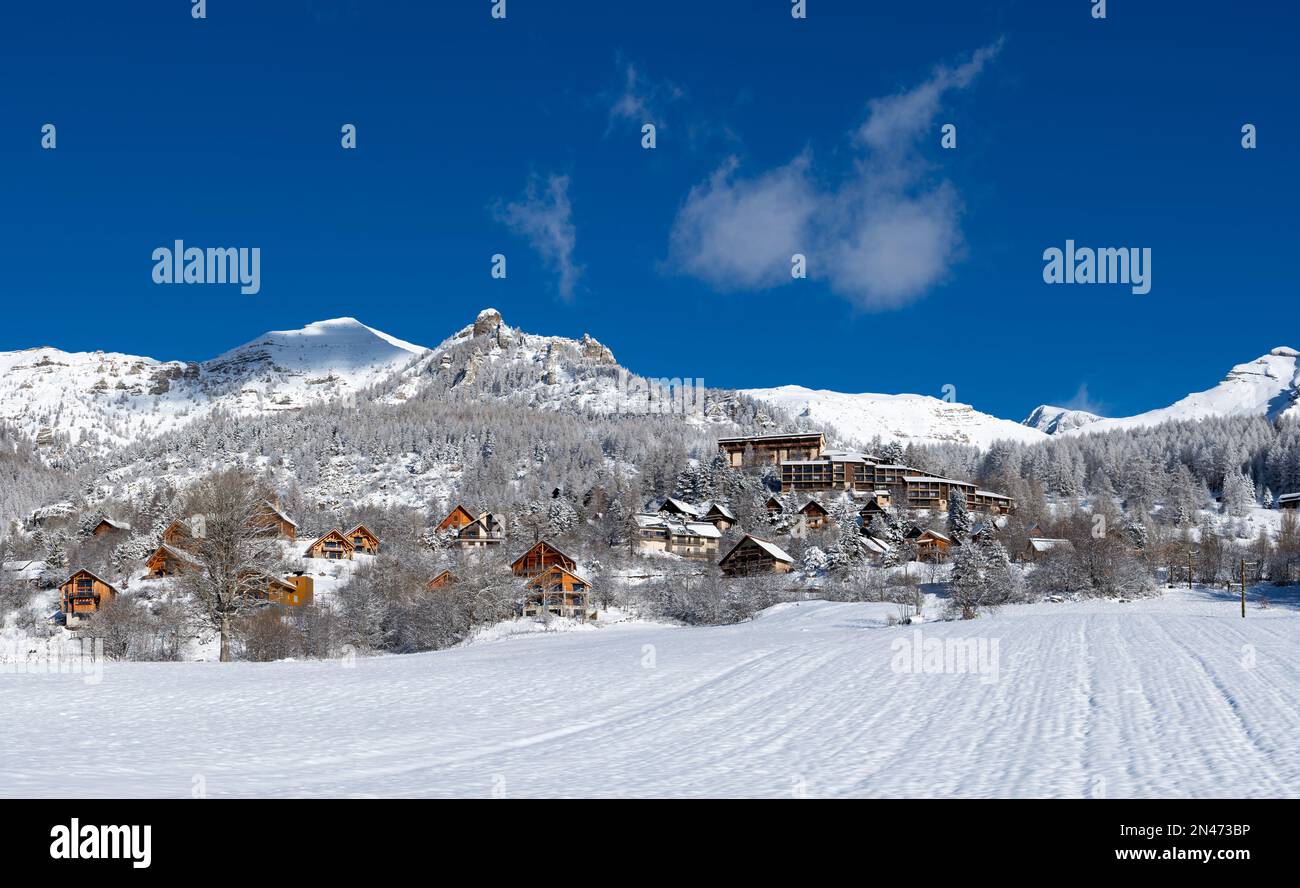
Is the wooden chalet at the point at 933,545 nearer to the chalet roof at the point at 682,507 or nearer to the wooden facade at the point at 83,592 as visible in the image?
the chalet roof at the point at 682,507

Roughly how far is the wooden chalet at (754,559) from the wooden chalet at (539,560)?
17.4 m

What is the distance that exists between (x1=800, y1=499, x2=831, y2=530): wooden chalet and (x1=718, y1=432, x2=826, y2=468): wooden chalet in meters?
36.6

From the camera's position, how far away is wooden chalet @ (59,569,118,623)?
2785 inches

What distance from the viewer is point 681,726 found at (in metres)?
18.0

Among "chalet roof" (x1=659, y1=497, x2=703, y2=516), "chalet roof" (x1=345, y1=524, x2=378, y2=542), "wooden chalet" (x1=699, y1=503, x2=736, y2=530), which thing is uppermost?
"chalet roof" (x1=659, y1=497, x2=703, y2=516)

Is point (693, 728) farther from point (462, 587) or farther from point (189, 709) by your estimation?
point (462, 587)

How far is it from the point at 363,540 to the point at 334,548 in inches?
289

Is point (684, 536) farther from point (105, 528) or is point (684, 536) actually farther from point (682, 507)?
point (105, 528)

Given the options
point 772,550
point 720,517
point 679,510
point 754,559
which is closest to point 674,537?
point 679,510

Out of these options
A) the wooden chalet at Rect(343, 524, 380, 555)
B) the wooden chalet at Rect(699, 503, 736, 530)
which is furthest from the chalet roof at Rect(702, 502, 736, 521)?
the wooden chalet at Rect(343, 524, 380, 555)

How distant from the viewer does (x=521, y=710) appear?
20.4 metres

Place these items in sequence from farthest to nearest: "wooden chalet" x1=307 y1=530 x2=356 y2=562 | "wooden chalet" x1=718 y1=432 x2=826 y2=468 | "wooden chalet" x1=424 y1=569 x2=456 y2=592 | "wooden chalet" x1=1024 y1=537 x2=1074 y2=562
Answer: "wooden chalet" x1=718 y1=432 x2=826 y2=468 < "wooden chalet" x1=307 y1=530 x2=356 y2=562 < "wooden chalet" x1=1024 y1=537 x2=1074 y2=562 < "wooden chalet" x1=424 y1=569 x2=456 y2=592

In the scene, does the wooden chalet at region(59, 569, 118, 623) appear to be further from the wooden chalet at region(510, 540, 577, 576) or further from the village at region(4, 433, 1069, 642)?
the wooden chalet at region(510, 540, 577, 576)

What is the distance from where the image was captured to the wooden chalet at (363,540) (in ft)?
317
